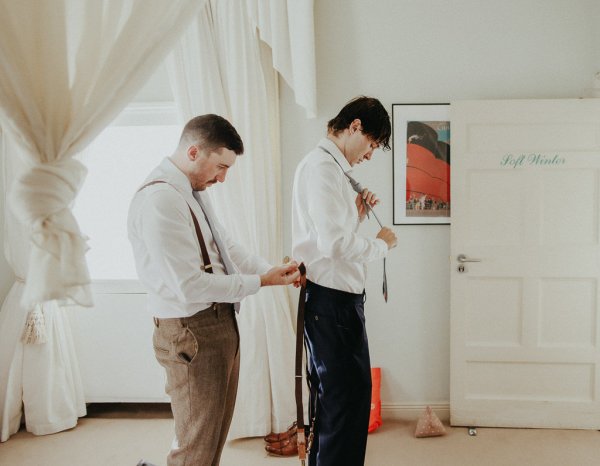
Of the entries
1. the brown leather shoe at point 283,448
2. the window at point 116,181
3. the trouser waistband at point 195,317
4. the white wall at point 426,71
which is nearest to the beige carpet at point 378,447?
the brown leather shoe at point 283,448

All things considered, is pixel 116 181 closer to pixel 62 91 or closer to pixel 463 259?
pixel 62 91

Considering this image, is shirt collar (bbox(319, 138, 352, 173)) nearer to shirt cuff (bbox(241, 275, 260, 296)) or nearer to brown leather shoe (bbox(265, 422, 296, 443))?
shirt cuff (bbox(241, 275, 260, 296))

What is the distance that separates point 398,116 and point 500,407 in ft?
6.17

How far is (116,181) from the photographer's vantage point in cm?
305

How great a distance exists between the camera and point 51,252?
1.00 metres

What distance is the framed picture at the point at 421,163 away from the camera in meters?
2.82

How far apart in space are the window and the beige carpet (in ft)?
3.17

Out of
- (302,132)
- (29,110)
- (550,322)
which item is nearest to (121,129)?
(302,132)

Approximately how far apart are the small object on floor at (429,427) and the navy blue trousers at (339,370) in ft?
3.42

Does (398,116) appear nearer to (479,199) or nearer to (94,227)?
(479,199)

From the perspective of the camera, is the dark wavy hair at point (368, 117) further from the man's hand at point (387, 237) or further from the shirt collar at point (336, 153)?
the man's hand at point (387, 237)

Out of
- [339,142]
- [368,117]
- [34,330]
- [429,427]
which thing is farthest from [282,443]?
[368,117]

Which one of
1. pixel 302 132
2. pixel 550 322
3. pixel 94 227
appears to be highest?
pixel 302 132

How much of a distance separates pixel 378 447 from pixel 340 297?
132 cm
